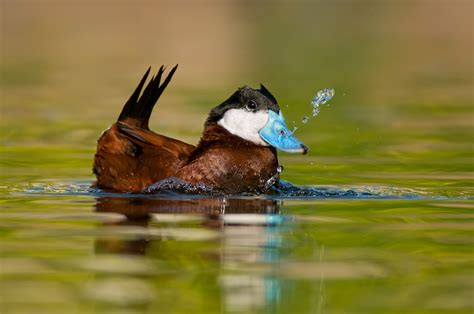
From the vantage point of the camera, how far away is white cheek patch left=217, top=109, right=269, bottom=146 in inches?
339

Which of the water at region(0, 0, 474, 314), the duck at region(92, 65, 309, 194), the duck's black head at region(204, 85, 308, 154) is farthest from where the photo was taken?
the duck's black head at region(204, 85, 308, 154)

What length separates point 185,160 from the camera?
8.50m

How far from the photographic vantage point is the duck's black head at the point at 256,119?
28.1 feet

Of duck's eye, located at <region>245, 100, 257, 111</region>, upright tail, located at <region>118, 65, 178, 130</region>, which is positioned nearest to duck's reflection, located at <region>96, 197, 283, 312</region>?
duck's eye, located at <region>245, 100, 257, 111</region>

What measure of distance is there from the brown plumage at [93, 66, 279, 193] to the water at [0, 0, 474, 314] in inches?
7.8

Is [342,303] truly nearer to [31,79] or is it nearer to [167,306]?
[167,306]

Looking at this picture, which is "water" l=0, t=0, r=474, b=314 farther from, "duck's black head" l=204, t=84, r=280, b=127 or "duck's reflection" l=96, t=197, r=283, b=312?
"duck's black head" l=204, t=84, r=280, b=127

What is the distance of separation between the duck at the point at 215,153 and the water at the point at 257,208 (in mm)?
181

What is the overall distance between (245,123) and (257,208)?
0.94 m

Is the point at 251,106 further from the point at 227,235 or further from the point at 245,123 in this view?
the point at 227,235

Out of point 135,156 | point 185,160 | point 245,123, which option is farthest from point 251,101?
point 135,156

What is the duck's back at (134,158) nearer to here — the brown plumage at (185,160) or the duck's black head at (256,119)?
the brown plumage at (185,160)

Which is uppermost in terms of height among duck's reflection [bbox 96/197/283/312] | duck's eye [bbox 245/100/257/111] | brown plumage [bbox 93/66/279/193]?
duck's eye [bbox 245/100/257/111]

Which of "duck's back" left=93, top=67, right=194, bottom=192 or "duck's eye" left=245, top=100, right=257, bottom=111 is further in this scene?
"duck's eye" left=245, top=100, right=257, bottom=111
